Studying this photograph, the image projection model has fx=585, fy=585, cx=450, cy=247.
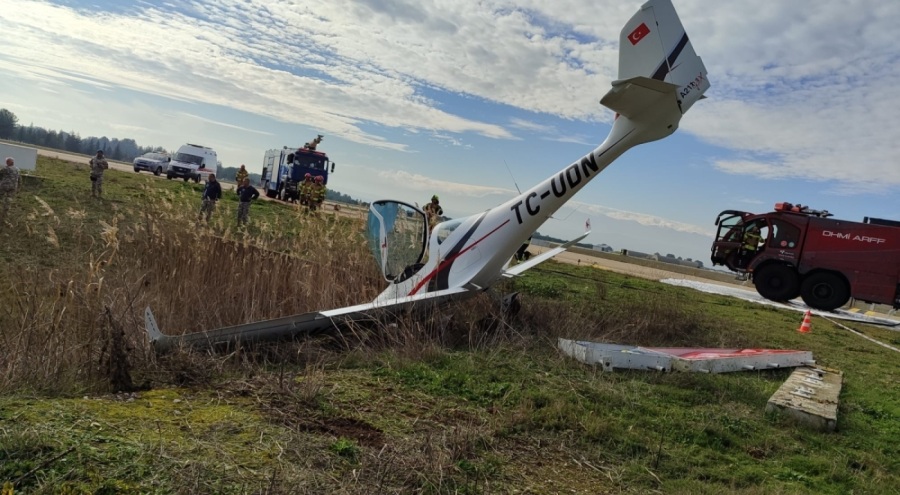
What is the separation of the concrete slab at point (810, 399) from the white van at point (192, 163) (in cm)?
3513

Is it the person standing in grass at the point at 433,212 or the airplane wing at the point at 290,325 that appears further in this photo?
the person standing in grass at the point at 433,212

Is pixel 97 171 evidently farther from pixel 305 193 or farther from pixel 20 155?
pixel 20 155

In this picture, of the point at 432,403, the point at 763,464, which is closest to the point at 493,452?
the point at 432,403

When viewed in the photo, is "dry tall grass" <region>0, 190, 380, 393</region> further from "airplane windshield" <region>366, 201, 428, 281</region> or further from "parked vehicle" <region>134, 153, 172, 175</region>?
"parked vehicle" <region>134, 153, 172, 175</region>

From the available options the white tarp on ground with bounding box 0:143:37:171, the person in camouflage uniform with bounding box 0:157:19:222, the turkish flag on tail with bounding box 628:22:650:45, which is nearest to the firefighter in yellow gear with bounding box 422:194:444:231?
the turkish flag on tail with bounding box 628:22:650:45

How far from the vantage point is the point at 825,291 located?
56.5 ft

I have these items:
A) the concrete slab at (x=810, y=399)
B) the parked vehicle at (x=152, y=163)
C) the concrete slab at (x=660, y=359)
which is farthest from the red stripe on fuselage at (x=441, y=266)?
the parked vehicle at (x=152, y=163)

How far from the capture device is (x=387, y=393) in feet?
14.6

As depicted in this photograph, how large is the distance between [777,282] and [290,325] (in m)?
17.0

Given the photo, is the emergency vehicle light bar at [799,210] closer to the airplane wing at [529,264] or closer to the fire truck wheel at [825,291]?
the fire truck wheel at [825,291]

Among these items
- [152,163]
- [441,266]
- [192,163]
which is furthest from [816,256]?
[152,163]

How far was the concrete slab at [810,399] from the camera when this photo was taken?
475 centimetres

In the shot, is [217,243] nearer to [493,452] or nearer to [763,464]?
[493,452]

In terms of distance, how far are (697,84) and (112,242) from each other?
22.3 ft
